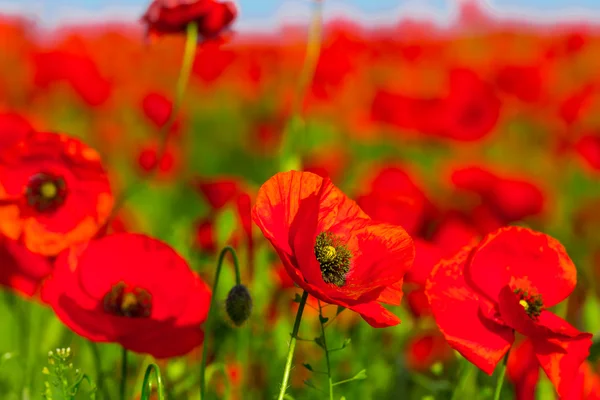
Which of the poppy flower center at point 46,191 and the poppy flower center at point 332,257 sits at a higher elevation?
the poppy flower center at point 332,257

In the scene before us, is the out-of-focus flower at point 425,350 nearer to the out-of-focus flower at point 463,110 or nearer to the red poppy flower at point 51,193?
the red poppy flower at point 51,193

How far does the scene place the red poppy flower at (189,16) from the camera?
4.29 feet

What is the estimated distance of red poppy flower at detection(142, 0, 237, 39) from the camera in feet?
4.29

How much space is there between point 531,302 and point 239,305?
331 mm

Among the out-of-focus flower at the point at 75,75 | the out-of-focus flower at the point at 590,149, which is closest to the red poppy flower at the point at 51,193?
the out-of-focus flower at the point at 75,75

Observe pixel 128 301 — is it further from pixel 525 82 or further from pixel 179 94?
pixel 525 82

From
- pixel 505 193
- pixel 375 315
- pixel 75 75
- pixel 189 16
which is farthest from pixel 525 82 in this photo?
pixel 375 315

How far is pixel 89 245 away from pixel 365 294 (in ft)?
1.28

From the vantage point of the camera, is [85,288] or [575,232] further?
[575,232]

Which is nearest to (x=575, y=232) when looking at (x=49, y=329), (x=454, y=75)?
(x=454, y=75)

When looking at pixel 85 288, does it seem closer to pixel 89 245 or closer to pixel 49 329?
pixel 89 245

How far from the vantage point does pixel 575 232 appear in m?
2.94

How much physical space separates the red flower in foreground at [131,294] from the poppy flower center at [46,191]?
0.56 feet

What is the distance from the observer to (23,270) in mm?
1116
